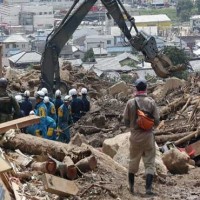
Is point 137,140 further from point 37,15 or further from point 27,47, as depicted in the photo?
point 37,15

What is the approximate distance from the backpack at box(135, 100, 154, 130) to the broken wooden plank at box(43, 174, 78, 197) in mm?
1107

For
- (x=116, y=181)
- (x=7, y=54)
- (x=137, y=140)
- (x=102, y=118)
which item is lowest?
(x=7, y=54)

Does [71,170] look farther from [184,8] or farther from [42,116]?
[184,8]

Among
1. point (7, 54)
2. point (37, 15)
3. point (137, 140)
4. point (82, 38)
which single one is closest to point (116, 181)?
point (137, 140)

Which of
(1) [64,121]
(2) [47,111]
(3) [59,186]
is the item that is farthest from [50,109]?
(3) [59,186]

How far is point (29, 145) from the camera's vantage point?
905cm

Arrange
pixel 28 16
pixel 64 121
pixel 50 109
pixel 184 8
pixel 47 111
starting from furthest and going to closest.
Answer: pixel 28 16 < pixel 184 8 < pixel 64 121 < pixel 50 109 < pixel 47 111

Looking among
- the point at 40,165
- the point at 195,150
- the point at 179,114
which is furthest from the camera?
the point at 179,114

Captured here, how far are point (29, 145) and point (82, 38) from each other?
247 feet

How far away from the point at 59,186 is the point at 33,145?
182 cm

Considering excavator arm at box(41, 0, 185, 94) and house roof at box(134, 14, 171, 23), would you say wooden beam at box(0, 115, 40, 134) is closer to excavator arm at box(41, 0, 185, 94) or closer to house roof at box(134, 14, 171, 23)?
excavator arm at box(41, 0, 185, 94)

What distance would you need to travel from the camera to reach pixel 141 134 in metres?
8.04

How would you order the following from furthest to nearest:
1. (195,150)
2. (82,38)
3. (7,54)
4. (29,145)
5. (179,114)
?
(82,38) → (7,54) → (179,114) → (195,150) → (29,145)

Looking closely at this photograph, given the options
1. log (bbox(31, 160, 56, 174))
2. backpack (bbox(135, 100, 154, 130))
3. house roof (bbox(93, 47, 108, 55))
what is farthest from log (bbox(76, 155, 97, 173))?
house roof (bbox(93, 47, 108, 55))
